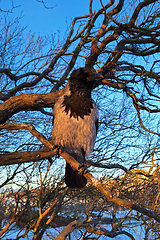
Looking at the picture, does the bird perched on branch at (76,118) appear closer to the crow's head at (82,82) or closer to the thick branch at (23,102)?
the crow's head at (82,82)

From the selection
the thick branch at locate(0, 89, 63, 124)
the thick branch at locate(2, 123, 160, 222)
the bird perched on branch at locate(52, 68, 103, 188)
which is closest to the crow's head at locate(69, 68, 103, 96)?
the bird perched on branch at locate(52, 68, 103, 188)

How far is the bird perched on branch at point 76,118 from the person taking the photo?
10.6 ft

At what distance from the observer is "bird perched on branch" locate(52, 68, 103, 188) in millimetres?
3230

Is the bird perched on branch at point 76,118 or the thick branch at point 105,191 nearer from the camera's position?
the thick branch at point 105,191

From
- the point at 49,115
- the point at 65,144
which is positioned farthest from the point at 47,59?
the point at 65,144

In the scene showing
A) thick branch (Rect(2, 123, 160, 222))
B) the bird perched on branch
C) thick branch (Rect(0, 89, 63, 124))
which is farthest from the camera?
thick branch (Rect(0, 89, 63, 124))

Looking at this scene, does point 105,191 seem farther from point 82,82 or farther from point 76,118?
point 82,82

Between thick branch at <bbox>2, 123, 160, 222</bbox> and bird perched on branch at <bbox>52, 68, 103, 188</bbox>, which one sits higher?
bird perched on branch at <bbox>52, 68, 103, 188</bbox>

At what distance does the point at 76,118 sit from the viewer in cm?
322

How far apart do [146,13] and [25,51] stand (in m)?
4.05

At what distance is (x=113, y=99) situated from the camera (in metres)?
6.75

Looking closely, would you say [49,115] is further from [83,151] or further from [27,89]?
[83,151]

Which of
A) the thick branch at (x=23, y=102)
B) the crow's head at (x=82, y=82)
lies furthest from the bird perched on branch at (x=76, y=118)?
the thick branch at (x=23, y=102)

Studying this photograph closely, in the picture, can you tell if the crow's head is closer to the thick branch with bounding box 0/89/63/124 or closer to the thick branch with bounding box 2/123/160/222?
the thick branch with bounding box 2/123/160/222
